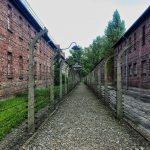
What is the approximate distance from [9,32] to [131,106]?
8523mm

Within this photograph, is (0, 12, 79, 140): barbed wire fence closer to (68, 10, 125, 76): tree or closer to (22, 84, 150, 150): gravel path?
(22, 84, 150, 150): gravel path

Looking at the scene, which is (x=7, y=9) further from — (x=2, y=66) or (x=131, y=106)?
(x=131, y=106)

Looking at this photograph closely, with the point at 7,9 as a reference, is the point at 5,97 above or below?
below

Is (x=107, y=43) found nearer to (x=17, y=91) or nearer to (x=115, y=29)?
(x=115, y=29)

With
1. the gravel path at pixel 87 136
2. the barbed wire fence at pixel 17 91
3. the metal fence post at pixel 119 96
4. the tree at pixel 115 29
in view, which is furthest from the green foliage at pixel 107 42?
the gravel path at pixel 87 136

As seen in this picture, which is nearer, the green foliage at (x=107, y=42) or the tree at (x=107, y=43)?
the tree at (x=107, y=43)

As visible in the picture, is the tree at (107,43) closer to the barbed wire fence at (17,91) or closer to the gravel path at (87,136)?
the barbed wire fence at (17,91)

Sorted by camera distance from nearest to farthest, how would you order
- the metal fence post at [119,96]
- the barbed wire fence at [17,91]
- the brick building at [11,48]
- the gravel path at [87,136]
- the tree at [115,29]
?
the gravel path at [87,136]
the barbed wire fence at [17,91]
the metal fence post at [119,96]
the brick building at [11,48]
the tree at [115,29]

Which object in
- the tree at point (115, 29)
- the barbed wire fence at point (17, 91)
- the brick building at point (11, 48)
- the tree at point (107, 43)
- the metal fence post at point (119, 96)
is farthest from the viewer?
the tree at point (115, 29)

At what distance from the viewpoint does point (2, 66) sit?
1622 centimetres

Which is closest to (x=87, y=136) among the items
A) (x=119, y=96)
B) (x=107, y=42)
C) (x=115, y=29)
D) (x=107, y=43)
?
(x=119, y=96)

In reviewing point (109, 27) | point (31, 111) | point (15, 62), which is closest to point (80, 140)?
point (31, 111)

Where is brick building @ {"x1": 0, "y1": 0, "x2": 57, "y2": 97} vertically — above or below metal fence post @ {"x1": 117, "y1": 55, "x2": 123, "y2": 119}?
above

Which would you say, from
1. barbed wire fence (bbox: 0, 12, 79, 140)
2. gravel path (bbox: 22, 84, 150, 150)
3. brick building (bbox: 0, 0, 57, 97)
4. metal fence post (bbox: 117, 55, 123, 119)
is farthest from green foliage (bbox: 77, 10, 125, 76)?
gravel path (bbox: 22, 84, 150, 150)
